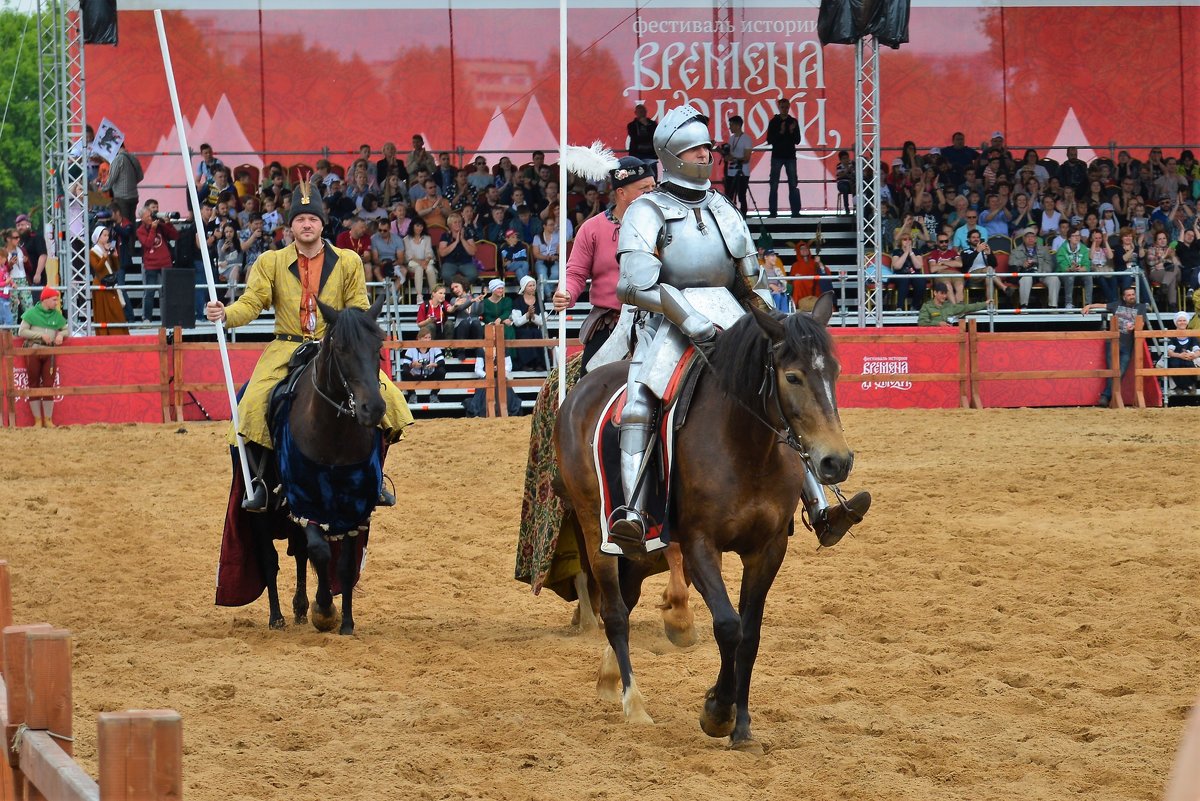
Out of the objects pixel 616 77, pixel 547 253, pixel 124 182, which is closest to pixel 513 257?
pixel 547 253

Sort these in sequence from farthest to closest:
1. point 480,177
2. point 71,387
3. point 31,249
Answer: point 480,177, point 31,249, point 71,387

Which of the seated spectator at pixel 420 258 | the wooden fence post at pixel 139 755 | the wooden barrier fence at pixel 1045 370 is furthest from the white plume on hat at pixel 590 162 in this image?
the seated spectator at pixel 420 258

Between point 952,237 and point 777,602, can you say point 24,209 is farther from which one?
point 777,602

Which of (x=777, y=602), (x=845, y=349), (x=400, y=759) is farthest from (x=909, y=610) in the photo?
(x=845, y=349)

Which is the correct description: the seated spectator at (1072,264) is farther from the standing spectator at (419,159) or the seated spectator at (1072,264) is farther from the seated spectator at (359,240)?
the seated spectator at (359,240)

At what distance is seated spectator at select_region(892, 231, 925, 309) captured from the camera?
23297mm

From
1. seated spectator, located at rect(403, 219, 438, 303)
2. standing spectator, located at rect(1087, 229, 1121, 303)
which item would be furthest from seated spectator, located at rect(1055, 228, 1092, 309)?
seated spectator, located at rect(403, 219, 438, 303)

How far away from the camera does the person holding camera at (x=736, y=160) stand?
24.9 metres

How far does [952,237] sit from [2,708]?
2137 cm

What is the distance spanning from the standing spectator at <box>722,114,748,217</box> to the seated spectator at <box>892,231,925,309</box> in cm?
282

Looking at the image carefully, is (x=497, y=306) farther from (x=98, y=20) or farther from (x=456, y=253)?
(x=98, y=20)

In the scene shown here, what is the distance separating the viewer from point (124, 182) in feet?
78.9

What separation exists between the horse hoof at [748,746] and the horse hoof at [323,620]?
3.24 meters

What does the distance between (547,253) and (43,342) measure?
7.23 m
